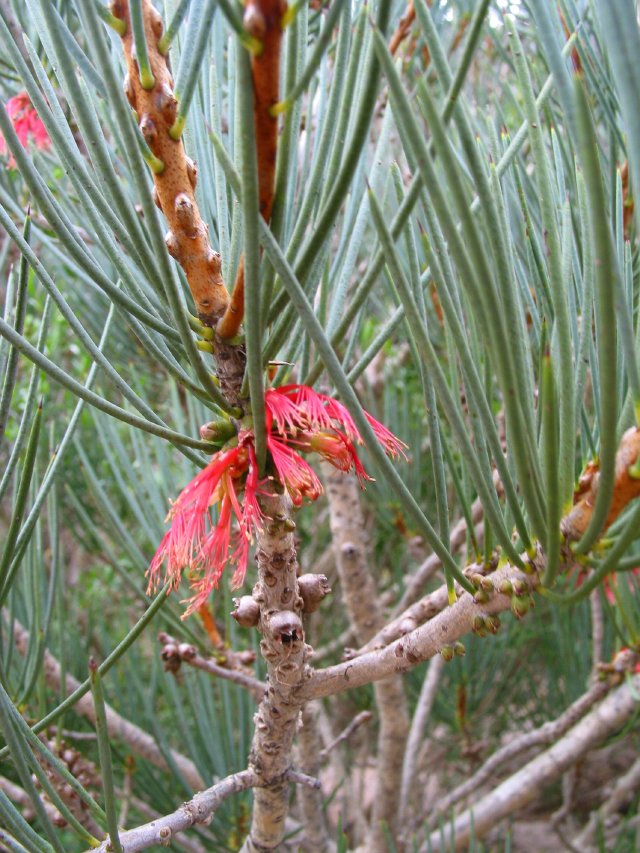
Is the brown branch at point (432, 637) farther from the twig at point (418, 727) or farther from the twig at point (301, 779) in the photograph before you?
the twig at point (418, 727)

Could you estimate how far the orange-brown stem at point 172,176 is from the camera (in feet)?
0.82

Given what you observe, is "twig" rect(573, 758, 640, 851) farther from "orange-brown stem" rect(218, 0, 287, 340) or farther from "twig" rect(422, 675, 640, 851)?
"orange-brown stem" rect(218, 0, 287, 340)

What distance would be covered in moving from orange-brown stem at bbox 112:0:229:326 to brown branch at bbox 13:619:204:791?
0.46 m

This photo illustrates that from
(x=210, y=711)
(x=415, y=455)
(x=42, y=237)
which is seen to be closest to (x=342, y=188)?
(x=42, y=237)

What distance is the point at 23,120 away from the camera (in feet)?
1.93

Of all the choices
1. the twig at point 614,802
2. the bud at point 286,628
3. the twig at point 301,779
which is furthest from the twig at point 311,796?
the twig at point 614,802

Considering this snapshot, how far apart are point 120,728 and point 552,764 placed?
0.41 m

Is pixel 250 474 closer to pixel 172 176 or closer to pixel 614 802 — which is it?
pixel 172 176

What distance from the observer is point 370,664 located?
30 cm

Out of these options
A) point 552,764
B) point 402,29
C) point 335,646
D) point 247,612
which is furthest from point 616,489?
point 335,646

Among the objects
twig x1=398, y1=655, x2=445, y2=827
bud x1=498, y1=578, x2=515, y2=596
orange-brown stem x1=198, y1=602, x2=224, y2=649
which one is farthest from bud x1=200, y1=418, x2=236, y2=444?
twig x1=398, y1=655, x2=445, y2=827

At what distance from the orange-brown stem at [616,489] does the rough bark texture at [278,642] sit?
0.32ft

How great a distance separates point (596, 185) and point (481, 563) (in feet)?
0.60

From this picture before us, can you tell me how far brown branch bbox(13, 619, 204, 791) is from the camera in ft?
2.03
